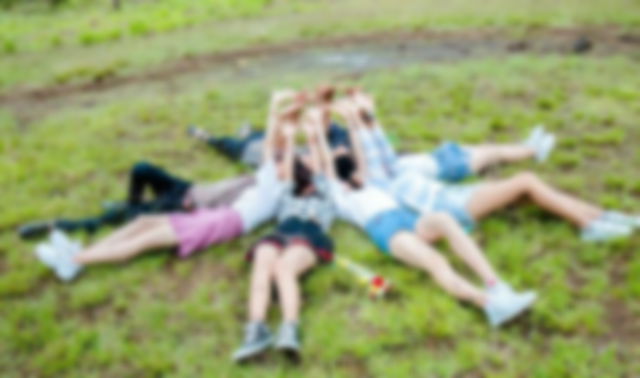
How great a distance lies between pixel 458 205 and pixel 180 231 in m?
2.39

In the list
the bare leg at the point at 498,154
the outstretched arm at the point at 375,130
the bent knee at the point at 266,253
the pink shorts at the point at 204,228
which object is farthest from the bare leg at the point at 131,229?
the bare leg at the point at 498,154

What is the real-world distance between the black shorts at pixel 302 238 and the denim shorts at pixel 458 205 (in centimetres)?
99

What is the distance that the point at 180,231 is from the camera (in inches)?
163

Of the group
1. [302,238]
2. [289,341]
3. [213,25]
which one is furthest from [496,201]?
[213,25]

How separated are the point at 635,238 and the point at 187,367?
355 centimetres

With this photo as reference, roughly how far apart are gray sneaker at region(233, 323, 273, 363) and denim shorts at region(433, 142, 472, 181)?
2544 mm

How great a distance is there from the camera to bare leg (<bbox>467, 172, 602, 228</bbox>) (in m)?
3.96

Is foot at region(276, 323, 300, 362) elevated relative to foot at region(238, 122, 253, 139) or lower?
lower

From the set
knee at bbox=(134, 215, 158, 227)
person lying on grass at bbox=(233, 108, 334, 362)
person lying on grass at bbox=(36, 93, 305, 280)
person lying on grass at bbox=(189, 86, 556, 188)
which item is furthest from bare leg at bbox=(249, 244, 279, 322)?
person lying on grass at bbox=(189, 86, 556, 188)

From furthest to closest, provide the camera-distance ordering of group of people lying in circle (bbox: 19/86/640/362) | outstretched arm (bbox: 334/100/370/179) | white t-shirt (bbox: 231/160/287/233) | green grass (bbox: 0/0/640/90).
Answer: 1. green grass (bbox: 0/0/640/90)
2. outstretched arm (bbox: 334/100/370/179)
3. white t-shirt (bbox: 231/160/287/233)
4. group of people lying in circle (bbox: 19/86/640/362)

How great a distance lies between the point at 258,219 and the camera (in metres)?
4.35

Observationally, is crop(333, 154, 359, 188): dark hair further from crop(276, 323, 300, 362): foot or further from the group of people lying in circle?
crop(276, 323, 300, 362): foot

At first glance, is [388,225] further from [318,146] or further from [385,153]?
[318,146]

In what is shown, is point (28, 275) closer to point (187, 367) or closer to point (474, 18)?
point (187, 367)
